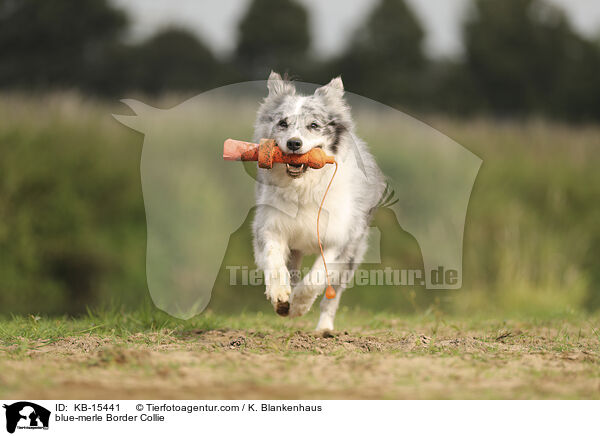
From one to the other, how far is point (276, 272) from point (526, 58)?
20.2 meters

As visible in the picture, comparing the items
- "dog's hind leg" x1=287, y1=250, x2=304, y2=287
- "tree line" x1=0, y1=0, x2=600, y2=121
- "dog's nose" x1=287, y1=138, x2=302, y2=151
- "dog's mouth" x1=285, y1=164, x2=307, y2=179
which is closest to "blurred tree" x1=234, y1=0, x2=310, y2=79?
"tree line" x1=0, y1=0, x2=600, y2=121

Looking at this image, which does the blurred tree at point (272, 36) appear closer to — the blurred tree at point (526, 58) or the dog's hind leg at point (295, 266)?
the blurred tree at point (526, 58)

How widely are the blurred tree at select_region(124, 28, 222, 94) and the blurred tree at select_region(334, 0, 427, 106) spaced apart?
4.29m

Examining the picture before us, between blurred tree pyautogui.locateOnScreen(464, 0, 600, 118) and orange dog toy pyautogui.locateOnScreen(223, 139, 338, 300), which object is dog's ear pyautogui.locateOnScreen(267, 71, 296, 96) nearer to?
orange dog toy pyautogui.locateOnScreen(223, 139, 338, 300)

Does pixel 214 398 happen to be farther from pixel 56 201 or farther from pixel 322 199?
pixel 56 201

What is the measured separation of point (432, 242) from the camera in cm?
852

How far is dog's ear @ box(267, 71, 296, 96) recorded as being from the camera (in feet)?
18.2

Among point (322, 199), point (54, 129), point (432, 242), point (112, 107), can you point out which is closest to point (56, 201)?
point (54, 129)

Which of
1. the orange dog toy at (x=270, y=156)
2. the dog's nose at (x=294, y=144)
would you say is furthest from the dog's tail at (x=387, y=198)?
the dog's nose at (x=294, y=144)

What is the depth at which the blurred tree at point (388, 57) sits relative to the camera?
23.0 m

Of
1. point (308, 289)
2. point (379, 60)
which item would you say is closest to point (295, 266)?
point (308, 289)

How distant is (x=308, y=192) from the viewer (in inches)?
217

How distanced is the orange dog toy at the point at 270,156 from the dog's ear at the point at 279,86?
54 cm

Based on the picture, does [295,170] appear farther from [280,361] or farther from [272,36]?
[272,36]
